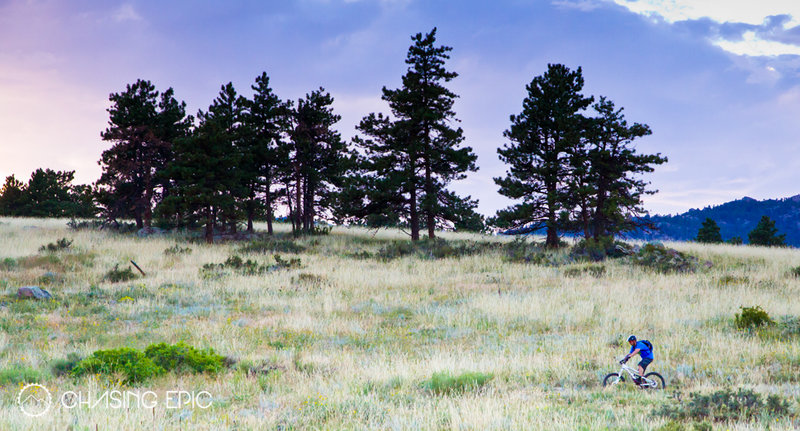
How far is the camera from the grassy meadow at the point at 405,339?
5.13 meters

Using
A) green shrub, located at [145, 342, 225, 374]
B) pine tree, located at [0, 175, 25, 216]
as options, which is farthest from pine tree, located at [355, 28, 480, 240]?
pine tree, located at [0, 175, 25, 216]

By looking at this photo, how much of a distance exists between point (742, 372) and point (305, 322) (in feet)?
26.2

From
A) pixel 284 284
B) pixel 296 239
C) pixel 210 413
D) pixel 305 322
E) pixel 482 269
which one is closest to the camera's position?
pixel 210 413

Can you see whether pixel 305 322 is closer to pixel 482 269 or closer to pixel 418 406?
pixel 418 406

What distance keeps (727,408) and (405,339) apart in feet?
18.3

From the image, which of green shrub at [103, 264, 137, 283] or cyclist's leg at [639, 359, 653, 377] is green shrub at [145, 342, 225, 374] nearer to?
cyclist's leg at [639, 359, 653, 377]

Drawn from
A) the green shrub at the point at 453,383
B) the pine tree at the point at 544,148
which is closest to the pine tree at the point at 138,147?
the pine tree at the point at 544,148

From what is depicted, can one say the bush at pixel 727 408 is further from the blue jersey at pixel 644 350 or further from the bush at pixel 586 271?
the bush at pixel 586 271

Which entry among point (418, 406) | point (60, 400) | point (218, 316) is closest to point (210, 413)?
point (60, 400)

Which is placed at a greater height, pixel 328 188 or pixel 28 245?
pixel 328 188

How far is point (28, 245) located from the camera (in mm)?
24500

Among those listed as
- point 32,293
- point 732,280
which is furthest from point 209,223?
point 732,280

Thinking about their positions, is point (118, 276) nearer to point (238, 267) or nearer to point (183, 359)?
point (238, 267)

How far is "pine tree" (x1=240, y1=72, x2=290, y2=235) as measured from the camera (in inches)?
1257
